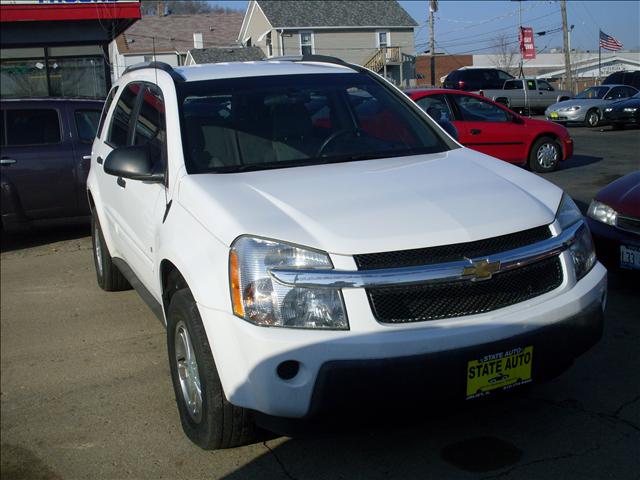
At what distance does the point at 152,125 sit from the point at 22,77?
1480 centimetres

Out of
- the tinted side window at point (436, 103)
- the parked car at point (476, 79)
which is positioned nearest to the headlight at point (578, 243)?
the tinted side window at point (436, 103)

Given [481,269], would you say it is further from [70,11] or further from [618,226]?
[70,11]

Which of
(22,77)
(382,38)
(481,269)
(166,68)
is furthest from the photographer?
(382,38)

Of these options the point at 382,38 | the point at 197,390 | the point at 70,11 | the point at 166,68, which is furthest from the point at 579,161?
the point at 382,38

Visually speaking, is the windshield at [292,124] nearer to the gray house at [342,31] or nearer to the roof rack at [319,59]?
the roof rack at [319,59]

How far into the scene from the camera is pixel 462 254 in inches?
132

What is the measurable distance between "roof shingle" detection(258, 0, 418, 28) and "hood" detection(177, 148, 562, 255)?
38.8 metres

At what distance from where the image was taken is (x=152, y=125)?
4.91 meters

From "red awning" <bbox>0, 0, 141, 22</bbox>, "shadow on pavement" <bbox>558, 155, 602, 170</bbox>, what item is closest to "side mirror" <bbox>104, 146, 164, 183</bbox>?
"shadow on pavement" <bbox>558, 155, 602, 170</bbox>

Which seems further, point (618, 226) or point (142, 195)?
point (618, 226)

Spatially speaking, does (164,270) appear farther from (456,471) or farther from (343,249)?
(456,471)

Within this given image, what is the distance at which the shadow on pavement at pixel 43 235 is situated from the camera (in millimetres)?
8711

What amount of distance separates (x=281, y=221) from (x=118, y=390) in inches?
71.2

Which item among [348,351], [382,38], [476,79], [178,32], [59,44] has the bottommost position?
[348,351]
